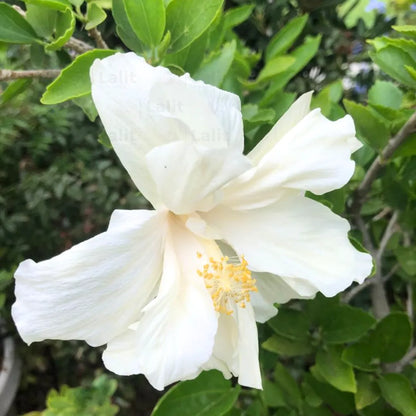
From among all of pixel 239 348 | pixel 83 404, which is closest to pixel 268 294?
pixel 239 348

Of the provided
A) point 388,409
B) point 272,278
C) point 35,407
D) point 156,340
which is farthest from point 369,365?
point 35,407

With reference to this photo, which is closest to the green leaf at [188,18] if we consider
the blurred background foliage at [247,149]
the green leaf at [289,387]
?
the blurred background foliage at [247,149]

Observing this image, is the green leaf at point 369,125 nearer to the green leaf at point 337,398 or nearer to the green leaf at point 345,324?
the green leaf at point 345,324

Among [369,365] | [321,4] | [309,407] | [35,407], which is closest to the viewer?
[369,365]

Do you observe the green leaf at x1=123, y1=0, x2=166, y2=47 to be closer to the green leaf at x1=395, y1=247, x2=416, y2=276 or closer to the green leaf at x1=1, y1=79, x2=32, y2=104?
the green leaf at x1=1, y1=79, x2=32, y2=104

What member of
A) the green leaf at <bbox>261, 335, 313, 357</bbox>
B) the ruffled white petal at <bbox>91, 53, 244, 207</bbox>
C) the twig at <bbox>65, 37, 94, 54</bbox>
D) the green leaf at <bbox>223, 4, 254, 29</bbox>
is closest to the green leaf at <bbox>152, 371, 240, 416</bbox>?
the green leaf at <bbox>261, 335, 313, 357</bbox>

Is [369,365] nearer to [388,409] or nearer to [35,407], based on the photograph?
[388,409]

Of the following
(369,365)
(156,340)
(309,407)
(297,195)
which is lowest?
(309,407)
